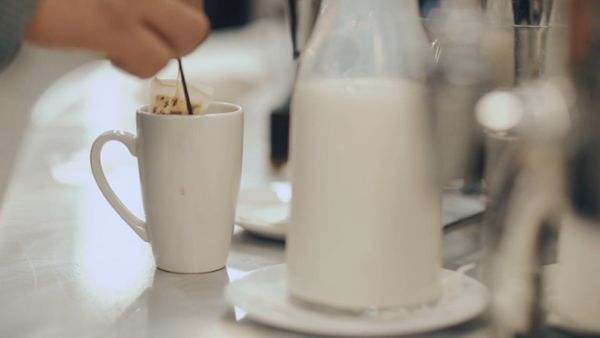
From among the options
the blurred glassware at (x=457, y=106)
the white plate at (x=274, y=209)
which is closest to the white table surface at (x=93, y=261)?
the white plate at (x=274, y=209)

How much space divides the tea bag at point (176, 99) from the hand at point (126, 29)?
11 cm

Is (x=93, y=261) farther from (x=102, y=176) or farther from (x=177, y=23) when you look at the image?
(x=177, y=23)

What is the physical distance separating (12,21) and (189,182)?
8.6 inches

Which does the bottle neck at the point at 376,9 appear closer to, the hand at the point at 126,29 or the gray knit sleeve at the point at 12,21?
the hand at the point at 126,29

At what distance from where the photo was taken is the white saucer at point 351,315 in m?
0.62

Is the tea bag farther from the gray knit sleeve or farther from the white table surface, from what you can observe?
the gray knit sleeve

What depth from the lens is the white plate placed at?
2.98 ft

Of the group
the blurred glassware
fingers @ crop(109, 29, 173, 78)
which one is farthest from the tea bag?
the blurred glassware

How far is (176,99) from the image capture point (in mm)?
809

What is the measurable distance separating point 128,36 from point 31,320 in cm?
22

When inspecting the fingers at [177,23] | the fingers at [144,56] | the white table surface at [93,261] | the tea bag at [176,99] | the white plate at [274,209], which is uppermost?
the fingers at [177,23]

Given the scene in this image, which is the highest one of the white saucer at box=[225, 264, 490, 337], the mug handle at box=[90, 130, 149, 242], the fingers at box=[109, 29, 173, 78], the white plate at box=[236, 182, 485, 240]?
the fingers at box=[109, 29, 173, 78]

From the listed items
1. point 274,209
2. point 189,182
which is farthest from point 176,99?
point 274,209

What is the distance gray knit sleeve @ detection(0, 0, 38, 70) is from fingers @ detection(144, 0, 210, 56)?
0.08 meters
